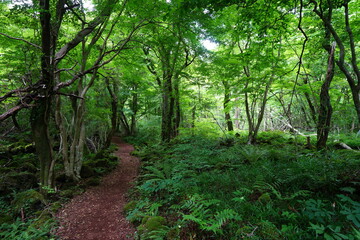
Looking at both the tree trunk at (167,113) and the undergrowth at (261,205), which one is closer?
the undergrowth at (261,205)

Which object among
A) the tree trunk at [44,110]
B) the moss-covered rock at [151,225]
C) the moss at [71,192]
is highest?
the tree trunk at [44,110]

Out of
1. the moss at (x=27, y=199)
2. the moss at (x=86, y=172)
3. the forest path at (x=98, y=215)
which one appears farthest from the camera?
the moss at (x=86, y=172)

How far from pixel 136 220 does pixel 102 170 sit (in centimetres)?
501

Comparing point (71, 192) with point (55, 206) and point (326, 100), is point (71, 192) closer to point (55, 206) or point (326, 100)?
point (55, 206)

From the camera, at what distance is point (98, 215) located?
16.3 ft

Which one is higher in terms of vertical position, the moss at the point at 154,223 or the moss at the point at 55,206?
the moss at the point at 154,223

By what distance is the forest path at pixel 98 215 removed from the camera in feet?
13.4

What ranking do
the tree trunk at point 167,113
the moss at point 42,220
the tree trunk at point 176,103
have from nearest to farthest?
the moss at point 42,220
the tree trunk at point 176,103
the tree trunk at point 167,113

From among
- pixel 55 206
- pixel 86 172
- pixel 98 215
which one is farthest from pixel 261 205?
pixel 86 172

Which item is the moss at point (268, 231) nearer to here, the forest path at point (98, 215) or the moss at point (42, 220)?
the forest path at point (98, 215)

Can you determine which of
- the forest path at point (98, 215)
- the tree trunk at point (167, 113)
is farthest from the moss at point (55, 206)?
the tree trunk at point (167, 113)

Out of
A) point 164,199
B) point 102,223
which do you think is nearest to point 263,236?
point 164,199

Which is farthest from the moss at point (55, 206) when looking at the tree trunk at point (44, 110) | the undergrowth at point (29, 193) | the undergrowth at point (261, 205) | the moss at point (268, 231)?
the moss at point (268, 231)

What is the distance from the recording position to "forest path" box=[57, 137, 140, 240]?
4082 millimetres
